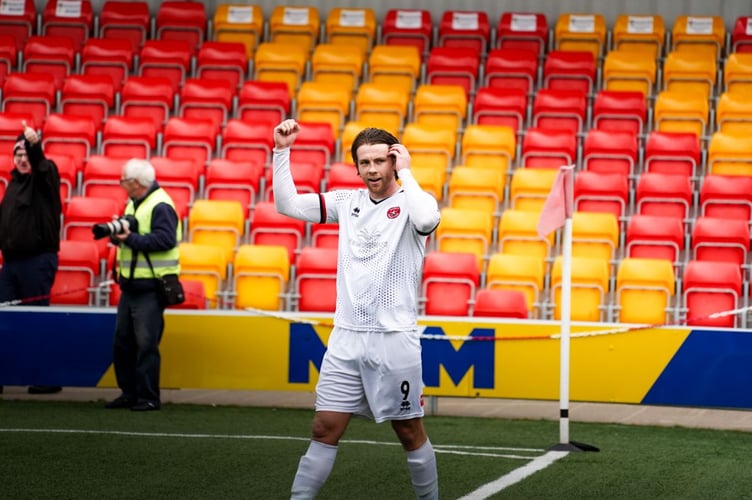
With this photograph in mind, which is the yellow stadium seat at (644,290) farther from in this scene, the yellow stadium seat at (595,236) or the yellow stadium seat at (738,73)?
the yellow stadium seat at (738,73)

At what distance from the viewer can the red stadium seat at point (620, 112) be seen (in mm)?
14727

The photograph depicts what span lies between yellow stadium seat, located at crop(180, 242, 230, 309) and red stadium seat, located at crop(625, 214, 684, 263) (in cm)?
399

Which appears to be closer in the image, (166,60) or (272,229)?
(272,229)

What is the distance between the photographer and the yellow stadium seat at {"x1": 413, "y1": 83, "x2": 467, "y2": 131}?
1516 centimetres

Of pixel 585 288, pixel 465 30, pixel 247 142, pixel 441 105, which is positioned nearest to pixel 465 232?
pixel 585 288

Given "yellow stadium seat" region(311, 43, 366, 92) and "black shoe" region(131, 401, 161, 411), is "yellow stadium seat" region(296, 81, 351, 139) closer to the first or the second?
"yellow stadium seat" region(311, 43, 366, 92)

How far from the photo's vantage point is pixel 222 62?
16438mm

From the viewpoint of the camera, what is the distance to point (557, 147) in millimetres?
14133

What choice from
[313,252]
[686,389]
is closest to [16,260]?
[313,252]

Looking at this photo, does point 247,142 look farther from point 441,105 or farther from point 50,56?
point 50,56

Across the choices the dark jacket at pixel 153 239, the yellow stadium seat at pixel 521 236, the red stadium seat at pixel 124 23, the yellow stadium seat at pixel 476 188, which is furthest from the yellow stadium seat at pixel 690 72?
the dark jacket at pixel 153 239

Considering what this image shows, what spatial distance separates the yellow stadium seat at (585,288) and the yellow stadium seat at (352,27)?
19.0 feet

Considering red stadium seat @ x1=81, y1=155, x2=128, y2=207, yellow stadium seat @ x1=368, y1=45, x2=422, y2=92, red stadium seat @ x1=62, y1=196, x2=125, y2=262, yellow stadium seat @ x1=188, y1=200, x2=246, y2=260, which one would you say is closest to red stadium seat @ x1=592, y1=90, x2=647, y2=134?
yellow stadium seat @ x1=368, y1=45, x2=422, y2=92

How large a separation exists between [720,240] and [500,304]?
8.84ft
